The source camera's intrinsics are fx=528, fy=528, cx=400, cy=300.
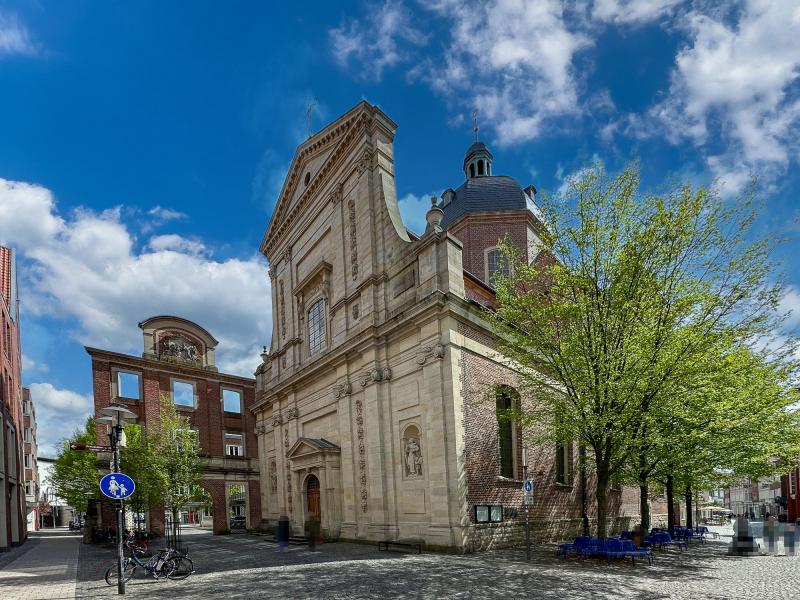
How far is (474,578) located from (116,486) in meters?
7.87

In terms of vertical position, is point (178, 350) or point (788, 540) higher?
point (178, 350)

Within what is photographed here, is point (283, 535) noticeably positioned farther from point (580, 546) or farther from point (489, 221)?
point (489, 221)

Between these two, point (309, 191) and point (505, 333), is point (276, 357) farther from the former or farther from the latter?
point (505, 333)

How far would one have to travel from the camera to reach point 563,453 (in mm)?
23141

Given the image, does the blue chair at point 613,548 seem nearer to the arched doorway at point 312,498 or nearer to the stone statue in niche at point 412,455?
the stone statue in niche at point 412,455

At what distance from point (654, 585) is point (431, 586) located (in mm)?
4610

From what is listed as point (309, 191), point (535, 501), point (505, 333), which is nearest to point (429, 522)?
point (535, 501)

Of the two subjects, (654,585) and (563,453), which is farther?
(563,453)

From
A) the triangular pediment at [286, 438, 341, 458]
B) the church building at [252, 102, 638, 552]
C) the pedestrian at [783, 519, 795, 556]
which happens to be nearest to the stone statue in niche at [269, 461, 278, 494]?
the church building at [252, 102, 638, 552]

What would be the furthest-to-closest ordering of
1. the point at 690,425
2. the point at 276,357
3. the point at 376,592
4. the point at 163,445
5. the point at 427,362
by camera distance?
the point at 276,357 → the point at 163,445 → the point at 427,362 → the point at 690,425 → the point at 376,592

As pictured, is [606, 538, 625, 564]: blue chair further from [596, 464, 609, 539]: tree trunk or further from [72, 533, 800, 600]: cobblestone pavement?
[596, 464, 609, 539]: tree trunk

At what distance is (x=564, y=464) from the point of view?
23000 millimetres

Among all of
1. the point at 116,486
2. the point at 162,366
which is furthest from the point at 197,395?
the point at 116,486

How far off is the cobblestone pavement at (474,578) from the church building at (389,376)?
2279mm
